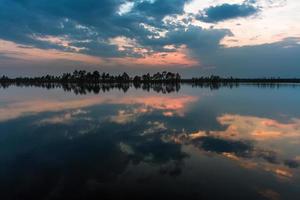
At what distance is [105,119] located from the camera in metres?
22.6

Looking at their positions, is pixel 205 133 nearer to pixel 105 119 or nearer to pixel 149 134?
pixel 149 134

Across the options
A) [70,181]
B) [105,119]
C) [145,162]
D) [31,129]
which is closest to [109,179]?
[70,181]

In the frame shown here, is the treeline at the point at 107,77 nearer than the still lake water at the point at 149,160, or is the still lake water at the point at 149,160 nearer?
the still lake water at the point at 149,160

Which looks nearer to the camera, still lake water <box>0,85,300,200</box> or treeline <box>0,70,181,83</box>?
still lake water <box>0,85,300,200</box>

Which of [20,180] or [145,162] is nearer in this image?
[20,180]

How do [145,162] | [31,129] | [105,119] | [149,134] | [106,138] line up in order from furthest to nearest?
[105,119]
[31,129]
[149,134]
[106,138]
[145,162]

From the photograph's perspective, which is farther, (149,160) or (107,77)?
(107,77)

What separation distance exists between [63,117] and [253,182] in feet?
58.4

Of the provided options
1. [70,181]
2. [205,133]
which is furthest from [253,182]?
[205,133]

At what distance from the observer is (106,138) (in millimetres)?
15469

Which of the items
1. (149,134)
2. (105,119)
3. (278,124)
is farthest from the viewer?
(105,119)

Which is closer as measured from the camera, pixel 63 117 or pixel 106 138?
pixel 106 138

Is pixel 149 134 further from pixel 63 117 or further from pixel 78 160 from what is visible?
pixel 63 117

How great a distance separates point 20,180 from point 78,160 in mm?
2690
